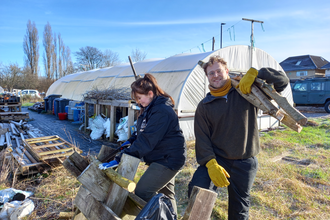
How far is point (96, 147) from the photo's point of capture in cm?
702

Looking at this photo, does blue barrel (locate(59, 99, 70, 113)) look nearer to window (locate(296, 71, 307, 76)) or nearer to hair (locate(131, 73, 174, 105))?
hair (locate(131, 73, 174, 105))

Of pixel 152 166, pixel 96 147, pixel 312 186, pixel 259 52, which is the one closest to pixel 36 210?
pixel 152 166

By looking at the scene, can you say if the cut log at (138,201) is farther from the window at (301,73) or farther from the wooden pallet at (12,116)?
the window at (301,73)

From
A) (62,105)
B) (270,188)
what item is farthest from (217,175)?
(62,105)

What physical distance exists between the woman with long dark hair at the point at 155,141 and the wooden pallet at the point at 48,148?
3.02m

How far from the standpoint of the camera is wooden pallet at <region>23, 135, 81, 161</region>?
4855 millimetres

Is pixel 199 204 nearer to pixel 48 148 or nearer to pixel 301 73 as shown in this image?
pixel 48 148

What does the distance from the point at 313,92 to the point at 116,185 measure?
17717 millimetres

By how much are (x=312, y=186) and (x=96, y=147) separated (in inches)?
225

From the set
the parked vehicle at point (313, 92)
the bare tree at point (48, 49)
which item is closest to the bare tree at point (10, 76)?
the bare tree at point (48, 49)

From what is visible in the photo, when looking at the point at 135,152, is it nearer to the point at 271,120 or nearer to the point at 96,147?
the point at 96,147

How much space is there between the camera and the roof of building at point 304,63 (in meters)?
32.7

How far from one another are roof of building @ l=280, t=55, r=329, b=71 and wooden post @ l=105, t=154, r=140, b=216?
37.3m

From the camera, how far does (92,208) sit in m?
1.90
